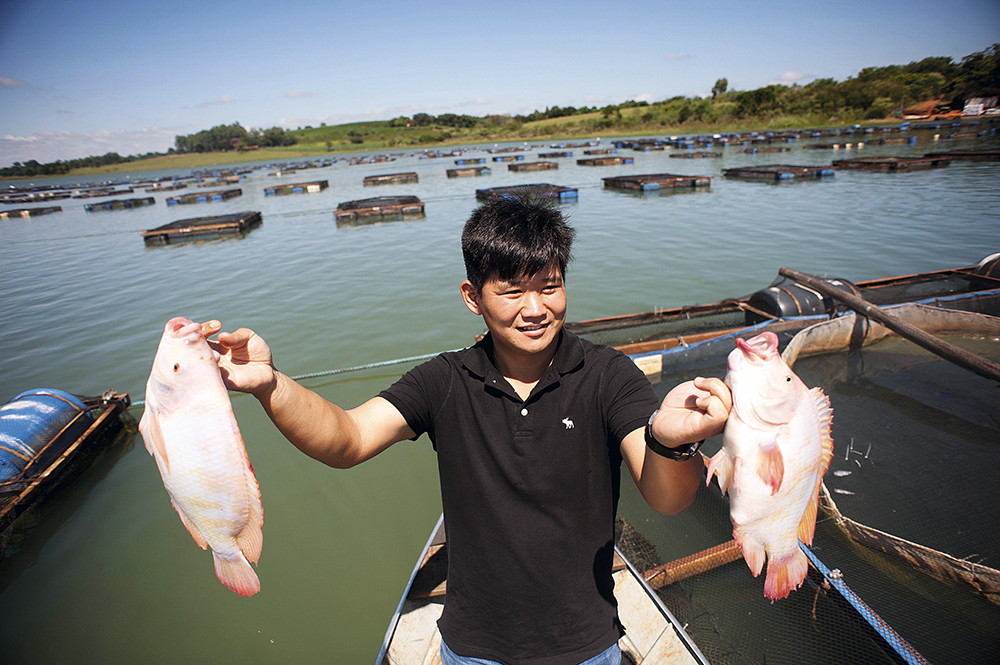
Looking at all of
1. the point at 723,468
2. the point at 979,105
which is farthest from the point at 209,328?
the point at 979,105

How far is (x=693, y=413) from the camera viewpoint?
144 cm

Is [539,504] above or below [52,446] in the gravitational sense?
above

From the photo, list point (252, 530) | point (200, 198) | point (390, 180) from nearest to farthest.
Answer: point (252, 530)
point (200, 198)
point (390, 180)

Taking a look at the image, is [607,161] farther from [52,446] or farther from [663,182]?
[52,446]

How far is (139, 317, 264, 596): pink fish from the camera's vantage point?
1.67 meters

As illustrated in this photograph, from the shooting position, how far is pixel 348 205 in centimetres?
2466

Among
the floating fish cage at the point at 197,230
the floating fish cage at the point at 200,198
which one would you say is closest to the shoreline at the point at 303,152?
the floating fish cage at the point at 200,198

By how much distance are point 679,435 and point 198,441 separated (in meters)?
1.74

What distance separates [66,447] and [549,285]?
8.13m

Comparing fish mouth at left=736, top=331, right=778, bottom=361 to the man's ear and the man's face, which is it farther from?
the man's ear

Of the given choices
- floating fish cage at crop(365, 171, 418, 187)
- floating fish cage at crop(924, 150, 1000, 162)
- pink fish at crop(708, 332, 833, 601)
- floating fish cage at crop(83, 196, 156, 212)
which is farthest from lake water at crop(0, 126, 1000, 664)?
floating fish cage at crop(365, 171, 418, 187)

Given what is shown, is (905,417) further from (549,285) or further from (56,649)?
(56,649)

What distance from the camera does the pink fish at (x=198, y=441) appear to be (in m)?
1.67

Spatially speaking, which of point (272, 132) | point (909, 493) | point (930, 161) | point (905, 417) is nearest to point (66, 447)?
point (909, 493)
